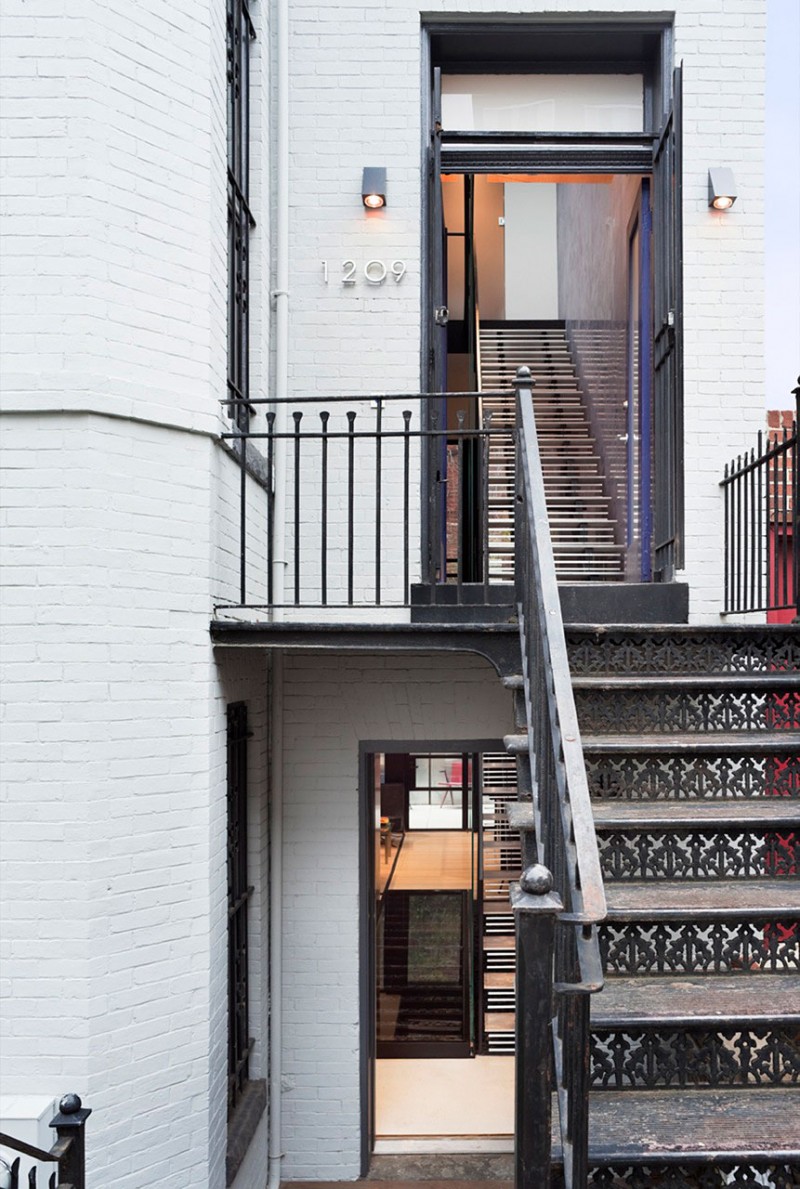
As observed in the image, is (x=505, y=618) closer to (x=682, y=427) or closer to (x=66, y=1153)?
(x=682, y=427)

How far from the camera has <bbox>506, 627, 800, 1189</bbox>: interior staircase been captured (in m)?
2.21

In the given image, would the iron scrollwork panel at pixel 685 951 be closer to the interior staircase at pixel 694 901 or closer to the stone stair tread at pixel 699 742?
the interior staircase at pixel 694 901

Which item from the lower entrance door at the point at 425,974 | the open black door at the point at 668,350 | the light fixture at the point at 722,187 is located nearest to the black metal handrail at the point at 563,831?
the open black door at the point at 668,350

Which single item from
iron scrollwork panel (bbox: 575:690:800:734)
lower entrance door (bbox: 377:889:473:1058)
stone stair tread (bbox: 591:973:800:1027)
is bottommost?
lower entrance door (bbox: 377:889:473:1058)

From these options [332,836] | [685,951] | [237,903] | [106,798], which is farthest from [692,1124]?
[332,836]

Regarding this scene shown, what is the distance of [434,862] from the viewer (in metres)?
7.68

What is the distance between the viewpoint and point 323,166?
5.11m

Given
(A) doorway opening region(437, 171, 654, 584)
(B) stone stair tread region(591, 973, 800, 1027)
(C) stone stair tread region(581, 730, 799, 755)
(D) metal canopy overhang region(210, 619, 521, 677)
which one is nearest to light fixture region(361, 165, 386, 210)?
(A) doorway opening region(437, 171, 654, 584)

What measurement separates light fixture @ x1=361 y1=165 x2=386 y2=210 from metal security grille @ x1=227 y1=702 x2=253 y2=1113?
2.62m

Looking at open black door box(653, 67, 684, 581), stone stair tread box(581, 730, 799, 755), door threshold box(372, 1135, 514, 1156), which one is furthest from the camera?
door threshold box(372, 1135, 514, 1156)

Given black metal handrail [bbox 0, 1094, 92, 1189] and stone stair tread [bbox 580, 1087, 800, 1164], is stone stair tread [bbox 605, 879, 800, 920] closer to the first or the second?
stone stair tread [bbox 580, 1087, 800, 1164]

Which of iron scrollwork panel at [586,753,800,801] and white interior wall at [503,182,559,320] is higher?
white interior wall at [503,182,559,320]

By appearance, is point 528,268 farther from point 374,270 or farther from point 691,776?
point 691,776

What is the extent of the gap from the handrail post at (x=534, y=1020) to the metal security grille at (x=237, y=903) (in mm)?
2517
